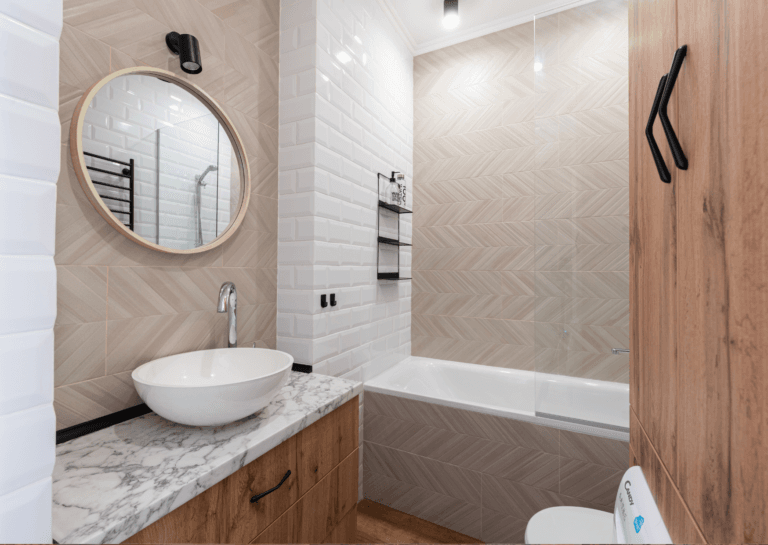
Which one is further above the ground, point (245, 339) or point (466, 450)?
point (245, 339)

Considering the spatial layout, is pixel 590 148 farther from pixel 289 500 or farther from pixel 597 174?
pixel 289 500

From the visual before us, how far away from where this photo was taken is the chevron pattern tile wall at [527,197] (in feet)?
6.26

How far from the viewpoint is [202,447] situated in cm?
96

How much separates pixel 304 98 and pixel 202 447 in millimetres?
1512

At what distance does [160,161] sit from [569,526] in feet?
5.83

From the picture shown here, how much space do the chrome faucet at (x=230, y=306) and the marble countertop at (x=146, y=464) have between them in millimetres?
351

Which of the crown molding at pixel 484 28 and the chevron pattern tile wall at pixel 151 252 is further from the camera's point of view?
the crown molding at pixel 484 28

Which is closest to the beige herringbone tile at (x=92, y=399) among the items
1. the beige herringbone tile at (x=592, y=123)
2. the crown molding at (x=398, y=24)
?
the beige herringbone tile at (x=592, y=123)

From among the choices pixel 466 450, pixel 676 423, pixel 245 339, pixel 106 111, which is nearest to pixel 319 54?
pixel 106 111

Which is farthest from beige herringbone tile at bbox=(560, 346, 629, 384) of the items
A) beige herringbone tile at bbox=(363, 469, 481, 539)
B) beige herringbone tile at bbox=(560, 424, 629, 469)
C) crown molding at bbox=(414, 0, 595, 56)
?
crown molding at bbox=(414, 0, 595, 56)

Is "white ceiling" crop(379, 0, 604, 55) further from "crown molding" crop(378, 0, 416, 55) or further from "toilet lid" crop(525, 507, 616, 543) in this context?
"toilet lid" crop(525, 507, 616, 543)

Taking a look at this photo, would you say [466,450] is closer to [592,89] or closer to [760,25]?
[760,25]

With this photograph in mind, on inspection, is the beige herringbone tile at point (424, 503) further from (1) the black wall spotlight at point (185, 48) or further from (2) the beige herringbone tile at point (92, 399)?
(1) the black wall spotlight at point (185, 48)

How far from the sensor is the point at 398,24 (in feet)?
8.29
